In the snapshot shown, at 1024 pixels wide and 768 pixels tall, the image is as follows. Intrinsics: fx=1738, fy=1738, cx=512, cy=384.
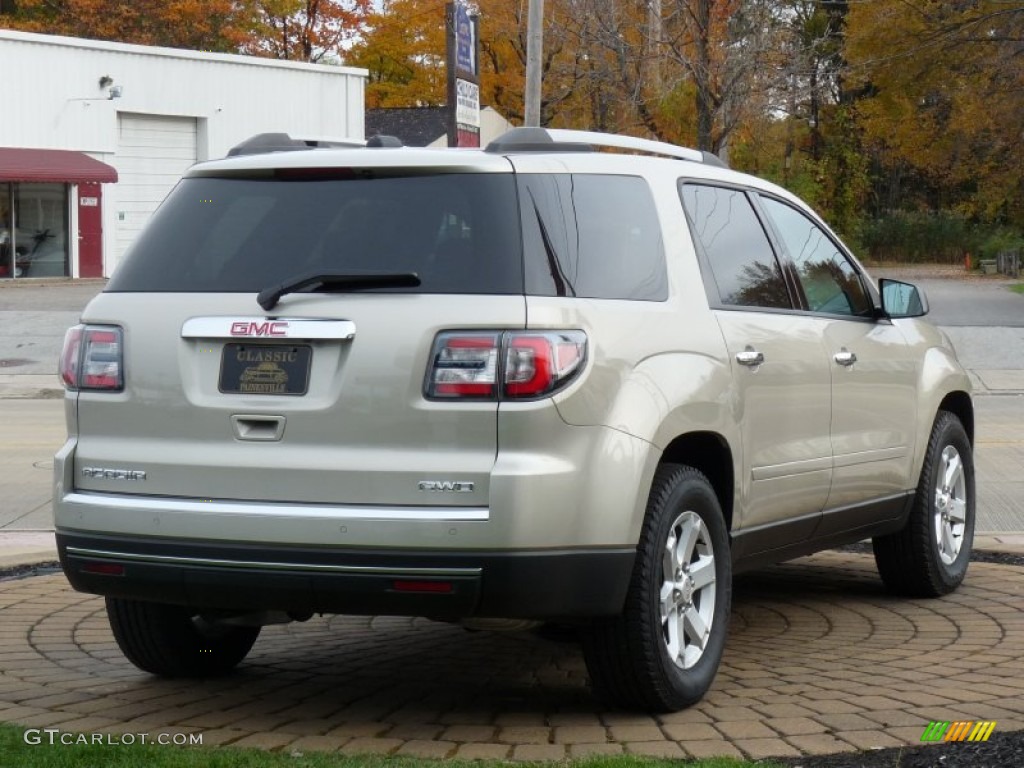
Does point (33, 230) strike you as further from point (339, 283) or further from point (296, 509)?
point (296, 509)

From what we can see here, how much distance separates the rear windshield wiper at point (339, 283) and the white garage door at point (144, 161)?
4443 centimetres

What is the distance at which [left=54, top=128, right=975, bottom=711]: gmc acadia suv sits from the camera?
4938 mm

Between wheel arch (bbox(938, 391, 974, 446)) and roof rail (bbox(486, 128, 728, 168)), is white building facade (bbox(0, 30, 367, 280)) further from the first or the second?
roof rail (bbox(486, 128, 728, 168))

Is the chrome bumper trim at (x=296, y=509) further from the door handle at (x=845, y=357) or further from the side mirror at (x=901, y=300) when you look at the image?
the side mirror at (x=901, y=300)

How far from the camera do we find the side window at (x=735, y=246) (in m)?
6.12

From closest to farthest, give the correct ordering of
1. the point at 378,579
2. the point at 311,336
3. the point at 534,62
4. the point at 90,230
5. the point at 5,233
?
the point at 378,579
the point at 311,336
the point at 534,62
the point at 5,233
the point at 90,230

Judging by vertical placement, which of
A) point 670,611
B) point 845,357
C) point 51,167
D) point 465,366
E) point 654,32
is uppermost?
point 654,32

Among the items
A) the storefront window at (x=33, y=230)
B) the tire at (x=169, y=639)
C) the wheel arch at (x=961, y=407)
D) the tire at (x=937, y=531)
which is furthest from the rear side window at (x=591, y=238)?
the storefront window at (x=33, y=230)

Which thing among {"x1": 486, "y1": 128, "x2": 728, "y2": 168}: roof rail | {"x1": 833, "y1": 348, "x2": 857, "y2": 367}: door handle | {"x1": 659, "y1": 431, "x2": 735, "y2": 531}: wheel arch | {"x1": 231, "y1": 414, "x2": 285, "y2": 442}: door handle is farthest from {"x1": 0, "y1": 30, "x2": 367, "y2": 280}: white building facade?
{"x1": 231, "y1": 414, "x2": 285, "y2": 442}: door handle

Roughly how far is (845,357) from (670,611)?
181cm

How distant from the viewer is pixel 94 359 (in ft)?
17.9

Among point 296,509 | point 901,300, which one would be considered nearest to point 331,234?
point 296,509

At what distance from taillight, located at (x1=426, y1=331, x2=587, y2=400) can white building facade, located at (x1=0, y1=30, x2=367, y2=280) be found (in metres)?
40.4

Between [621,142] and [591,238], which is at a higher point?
[621,142]
